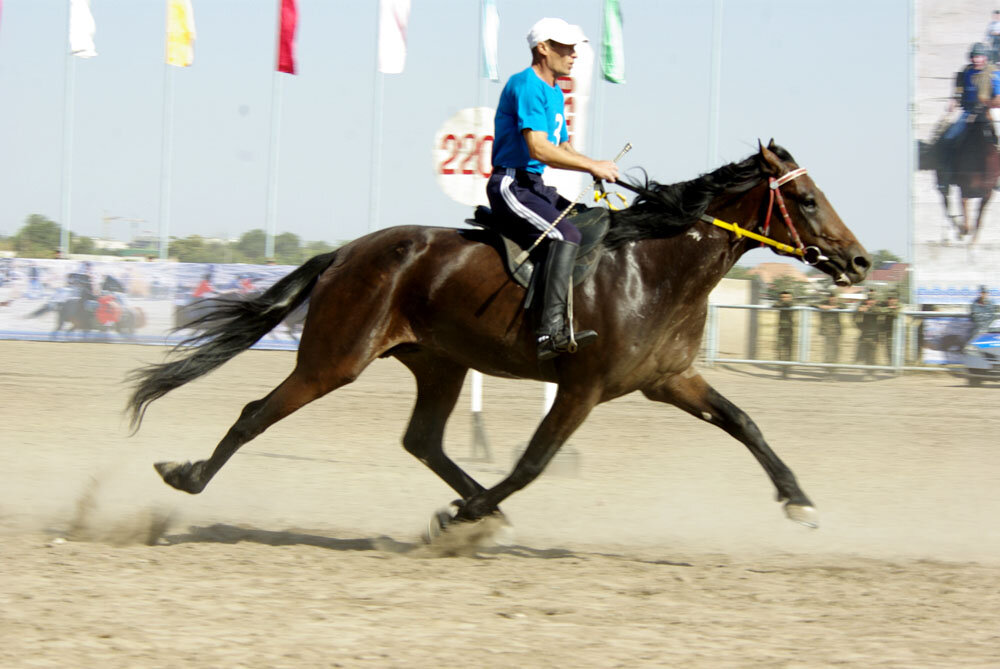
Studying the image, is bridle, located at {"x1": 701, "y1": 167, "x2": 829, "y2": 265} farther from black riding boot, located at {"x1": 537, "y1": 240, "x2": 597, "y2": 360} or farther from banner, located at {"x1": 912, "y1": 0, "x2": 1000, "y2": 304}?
banner, located at {"x1": 912, "y1": 0, "x2": 1000, "y2": 304}

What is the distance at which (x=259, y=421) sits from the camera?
242 inches

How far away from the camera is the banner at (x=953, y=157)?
19.7 m

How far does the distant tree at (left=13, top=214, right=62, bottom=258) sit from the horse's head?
83.4 ft

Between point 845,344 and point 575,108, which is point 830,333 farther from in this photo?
point 575,108

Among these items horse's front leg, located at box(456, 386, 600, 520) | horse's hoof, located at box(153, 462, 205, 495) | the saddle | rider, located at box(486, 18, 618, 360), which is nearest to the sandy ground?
horse's hoof, located at box(153, 462, 205, 495)

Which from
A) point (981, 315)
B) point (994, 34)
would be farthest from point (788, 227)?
point (994, 34)

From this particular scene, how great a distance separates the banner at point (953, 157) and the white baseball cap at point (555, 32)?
51.1ft

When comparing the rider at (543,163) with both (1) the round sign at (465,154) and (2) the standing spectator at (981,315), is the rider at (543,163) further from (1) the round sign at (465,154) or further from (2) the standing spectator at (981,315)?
(2) the standing spectator at (981,315)

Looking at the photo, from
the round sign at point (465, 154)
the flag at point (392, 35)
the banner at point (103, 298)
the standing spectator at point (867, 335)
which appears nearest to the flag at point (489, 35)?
the flag at point (392, 35)

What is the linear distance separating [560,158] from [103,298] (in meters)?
16.8

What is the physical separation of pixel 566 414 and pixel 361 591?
1.50 meters

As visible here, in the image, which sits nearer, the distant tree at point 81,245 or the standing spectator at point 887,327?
the standing spectator at point 887,327

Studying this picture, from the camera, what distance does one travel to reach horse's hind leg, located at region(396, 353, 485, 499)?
6590 millimetres

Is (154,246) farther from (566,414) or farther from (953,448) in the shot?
(566,414)
